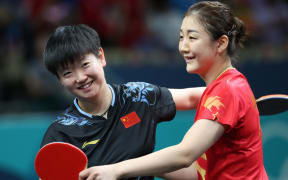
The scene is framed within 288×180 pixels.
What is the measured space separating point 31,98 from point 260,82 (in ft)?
10.1

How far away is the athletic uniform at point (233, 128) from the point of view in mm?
1921

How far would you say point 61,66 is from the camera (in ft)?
7.36

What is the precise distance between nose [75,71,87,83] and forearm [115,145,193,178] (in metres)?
0.56

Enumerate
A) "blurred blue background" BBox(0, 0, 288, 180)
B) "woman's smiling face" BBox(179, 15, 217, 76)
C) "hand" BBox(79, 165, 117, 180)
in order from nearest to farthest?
"hand" BBox(79, 165, 117, 180) → "woman's smiling face" BBox(179, 15, 217, 76) → "blurred blue background" BBox(0, 0, 288, 180)

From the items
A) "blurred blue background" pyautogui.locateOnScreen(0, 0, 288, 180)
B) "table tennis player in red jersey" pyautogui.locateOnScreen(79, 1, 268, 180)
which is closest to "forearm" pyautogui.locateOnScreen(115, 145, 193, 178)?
"table tennis player in red jersey" pyautogui.locateOnScreen(79, 1, 268, 180)

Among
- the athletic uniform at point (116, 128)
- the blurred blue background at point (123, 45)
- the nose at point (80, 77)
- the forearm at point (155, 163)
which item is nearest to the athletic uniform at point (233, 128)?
the forearm at point (155, 163)


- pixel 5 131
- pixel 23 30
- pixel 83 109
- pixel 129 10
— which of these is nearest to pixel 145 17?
pixel 129 10

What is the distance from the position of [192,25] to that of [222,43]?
6.6 inches

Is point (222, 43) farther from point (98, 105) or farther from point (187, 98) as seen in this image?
point (98, 105)

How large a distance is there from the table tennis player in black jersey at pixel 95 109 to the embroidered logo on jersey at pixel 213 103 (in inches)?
19.7

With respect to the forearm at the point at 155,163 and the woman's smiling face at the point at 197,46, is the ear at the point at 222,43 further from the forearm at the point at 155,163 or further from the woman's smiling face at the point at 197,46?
the forearm at the point at 155,163

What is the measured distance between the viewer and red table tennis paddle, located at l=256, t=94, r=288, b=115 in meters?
2.58

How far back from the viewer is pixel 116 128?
233 cm

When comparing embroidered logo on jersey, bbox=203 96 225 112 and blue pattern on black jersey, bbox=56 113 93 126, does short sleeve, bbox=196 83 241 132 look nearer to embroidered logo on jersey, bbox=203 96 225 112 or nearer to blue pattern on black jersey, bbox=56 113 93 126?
embroidered logo on jersey, bbox=203 96 225 112
